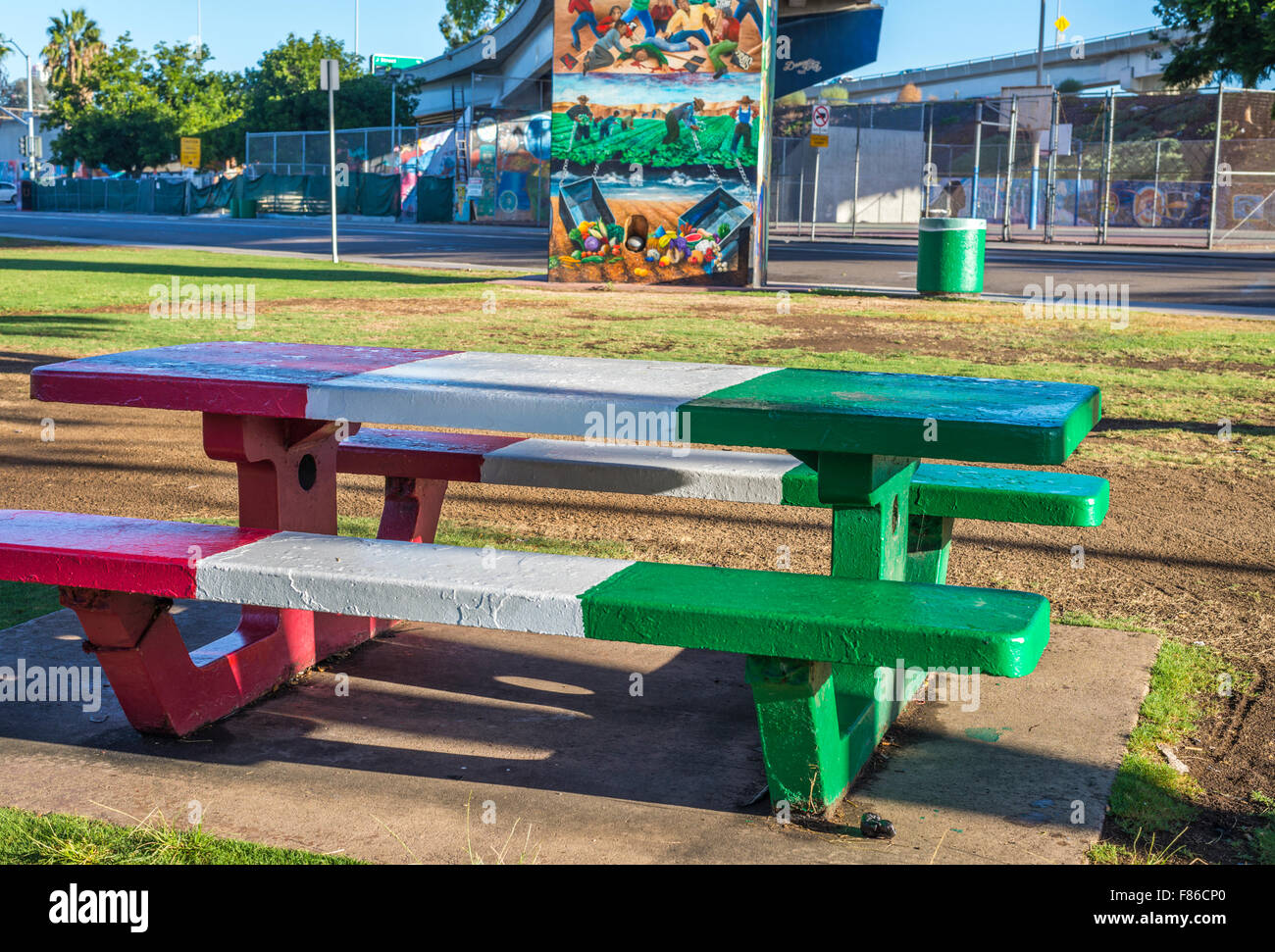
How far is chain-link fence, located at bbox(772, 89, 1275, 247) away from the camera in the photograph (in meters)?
31.2

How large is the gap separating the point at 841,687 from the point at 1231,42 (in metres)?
30.4

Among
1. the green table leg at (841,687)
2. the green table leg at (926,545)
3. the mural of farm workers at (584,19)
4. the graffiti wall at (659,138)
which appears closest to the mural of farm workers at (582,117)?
the graffiti wall at (659,138)

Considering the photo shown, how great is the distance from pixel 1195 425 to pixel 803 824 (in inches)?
236

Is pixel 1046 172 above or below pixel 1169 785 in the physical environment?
above

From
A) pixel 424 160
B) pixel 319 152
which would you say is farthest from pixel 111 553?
pixel 319 152

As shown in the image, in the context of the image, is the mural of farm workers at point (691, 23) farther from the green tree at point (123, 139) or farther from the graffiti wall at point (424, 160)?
the green tree at point (123, 139)

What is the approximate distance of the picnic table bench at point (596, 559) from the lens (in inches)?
111

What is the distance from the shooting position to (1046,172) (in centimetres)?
3741

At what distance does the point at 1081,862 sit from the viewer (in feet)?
9.29

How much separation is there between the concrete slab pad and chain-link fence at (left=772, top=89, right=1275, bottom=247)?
24113 mm

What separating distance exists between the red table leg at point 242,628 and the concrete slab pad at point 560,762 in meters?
0.09

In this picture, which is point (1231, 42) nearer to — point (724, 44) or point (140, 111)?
point (724, 44)

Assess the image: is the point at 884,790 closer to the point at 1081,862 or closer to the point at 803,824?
the point at 803,824
